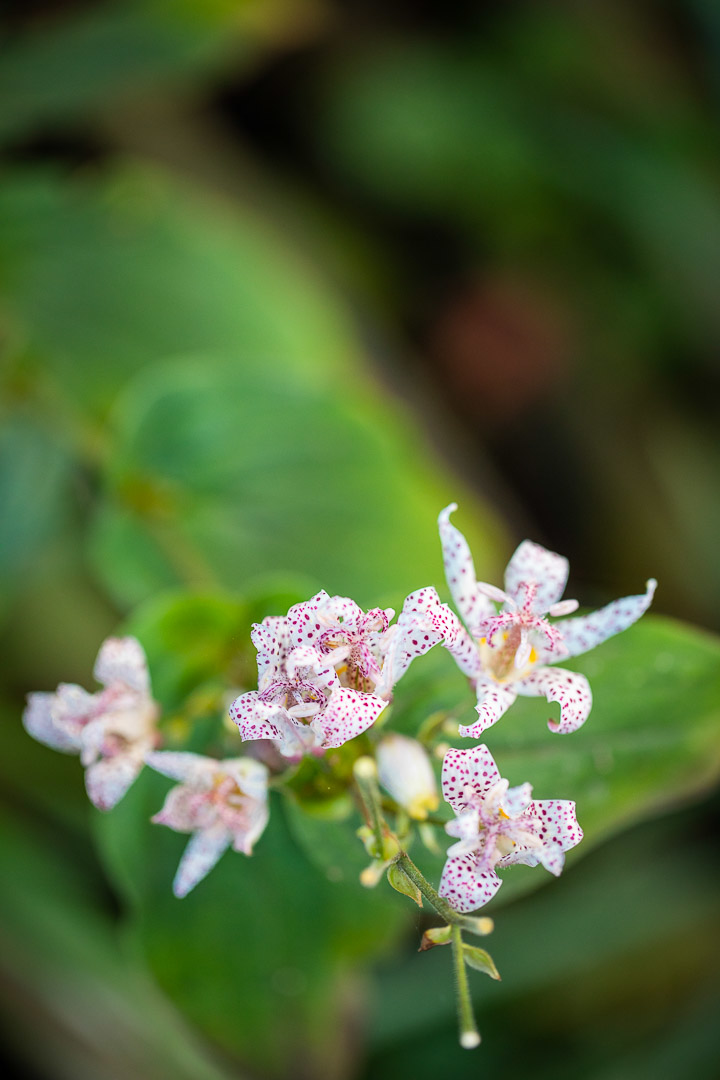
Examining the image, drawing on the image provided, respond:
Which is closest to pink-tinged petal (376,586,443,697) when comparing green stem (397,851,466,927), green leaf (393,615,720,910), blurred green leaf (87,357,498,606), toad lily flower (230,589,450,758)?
toad lily flower (230,589,450,758)

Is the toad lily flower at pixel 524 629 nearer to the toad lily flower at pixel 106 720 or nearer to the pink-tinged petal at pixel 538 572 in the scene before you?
the pink-tinged petal at pixel 538 572

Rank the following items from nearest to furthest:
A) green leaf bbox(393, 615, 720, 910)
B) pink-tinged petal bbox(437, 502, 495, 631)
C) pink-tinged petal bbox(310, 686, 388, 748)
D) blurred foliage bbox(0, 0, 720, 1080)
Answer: pink-tinged petal bbox(310, 686, 388, 748) < pink-tinged petal bbox(437, 502, 495, 631) < green leaf bbox(393, 615, 720, 910) < blurred foliage bbox(0, 0, 720, 1080)

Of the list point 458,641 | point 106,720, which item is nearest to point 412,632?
point 458,641

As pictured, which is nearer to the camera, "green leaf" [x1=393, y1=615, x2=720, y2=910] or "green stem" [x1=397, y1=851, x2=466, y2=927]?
"green stem" [x1=397, y1=851, x2=466, y2=927]

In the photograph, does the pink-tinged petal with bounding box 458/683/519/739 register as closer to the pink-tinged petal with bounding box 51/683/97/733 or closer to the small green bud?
the small green bud

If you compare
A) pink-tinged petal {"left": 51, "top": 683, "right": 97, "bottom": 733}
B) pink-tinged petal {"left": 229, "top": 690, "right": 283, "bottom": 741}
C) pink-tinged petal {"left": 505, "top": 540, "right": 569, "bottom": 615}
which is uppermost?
pink-tinged petal {"left": 51, "top": 683, "right": 97, "bottom": 733}

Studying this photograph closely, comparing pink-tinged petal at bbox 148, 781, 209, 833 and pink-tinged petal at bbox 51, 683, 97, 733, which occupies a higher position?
pink-tinged petal at bbox 51, 683, 97, 733

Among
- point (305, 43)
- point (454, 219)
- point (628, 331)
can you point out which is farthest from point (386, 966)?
point (305, 43)

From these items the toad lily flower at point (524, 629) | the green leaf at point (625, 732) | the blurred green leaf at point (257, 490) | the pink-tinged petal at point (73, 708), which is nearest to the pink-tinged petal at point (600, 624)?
the toad lily flower at point (524, 629)
